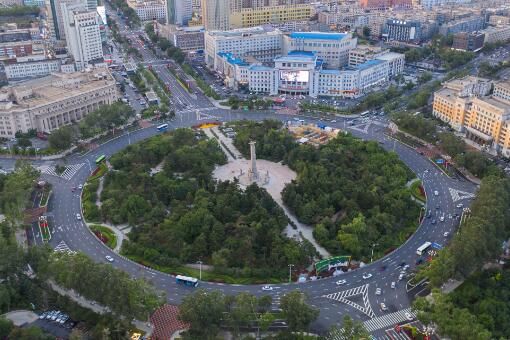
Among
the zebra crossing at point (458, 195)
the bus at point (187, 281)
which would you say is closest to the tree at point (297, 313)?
the bus at point (187, 281)

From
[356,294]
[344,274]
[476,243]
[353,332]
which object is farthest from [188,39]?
[353,332]

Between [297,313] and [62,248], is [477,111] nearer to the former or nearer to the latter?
[297,313]

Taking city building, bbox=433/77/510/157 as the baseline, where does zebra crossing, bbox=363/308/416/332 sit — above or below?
below

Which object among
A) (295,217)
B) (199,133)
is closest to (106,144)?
(199,133)

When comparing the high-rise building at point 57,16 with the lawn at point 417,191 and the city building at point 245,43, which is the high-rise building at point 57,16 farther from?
the lawn at point 417,191

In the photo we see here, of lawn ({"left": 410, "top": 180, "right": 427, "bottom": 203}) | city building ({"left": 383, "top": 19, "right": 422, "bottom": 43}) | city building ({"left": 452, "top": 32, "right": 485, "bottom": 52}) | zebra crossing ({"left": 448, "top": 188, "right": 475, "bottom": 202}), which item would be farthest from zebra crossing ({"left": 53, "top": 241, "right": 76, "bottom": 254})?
city building ({"left": 383, "top": 19, "right": 422, "bottom": 43})

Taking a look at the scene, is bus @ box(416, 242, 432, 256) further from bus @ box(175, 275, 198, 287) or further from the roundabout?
bus @ box(175, 275, 198, 287)
